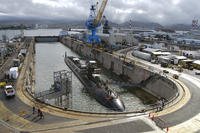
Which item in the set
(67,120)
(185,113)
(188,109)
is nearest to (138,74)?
(188,109)

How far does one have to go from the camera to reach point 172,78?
2790 inches

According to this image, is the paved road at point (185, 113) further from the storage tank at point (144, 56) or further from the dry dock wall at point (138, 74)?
the storage tank at point (144, 56)

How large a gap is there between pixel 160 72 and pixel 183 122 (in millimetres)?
38340

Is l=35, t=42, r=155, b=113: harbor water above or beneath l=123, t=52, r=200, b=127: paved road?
beneath

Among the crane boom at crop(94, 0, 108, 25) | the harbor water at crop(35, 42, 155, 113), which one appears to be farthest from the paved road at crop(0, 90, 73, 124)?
the crane boom at crop(94, 0, 108, 25)

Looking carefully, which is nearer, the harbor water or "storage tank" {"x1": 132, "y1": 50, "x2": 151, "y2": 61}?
the harbor water

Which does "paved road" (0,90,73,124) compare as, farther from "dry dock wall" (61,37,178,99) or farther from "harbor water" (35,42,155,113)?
"dry dock wall" (61,37,178,99)

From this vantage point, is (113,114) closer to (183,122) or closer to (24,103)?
(183,122)

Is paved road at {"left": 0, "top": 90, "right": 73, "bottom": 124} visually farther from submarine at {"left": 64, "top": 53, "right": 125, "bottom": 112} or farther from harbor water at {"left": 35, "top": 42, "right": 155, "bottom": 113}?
submarine at {"left": 64, "top": 53, "right": 125, "bottom": 112}

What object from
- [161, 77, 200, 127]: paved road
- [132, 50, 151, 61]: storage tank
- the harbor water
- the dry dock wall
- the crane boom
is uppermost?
the crane boom

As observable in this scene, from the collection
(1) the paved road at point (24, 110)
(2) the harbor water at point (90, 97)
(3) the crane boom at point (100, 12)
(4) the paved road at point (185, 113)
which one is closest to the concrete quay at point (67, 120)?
(1) the paved road at point (24, 110)

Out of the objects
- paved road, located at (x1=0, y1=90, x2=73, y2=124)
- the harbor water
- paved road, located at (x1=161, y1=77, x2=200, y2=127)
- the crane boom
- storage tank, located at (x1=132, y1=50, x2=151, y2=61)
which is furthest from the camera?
the crane boom

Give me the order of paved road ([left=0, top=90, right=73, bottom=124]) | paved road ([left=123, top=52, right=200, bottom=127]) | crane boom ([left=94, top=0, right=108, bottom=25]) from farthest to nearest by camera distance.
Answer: crane boom ([left=94, top=0, right=108, bottom=25]), paved road ([left=123, top=52, right=200, bottom=127]), paved road ([left=0, top=90, right=73, bottom=124])

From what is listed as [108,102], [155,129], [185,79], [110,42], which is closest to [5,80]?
[108,102]
